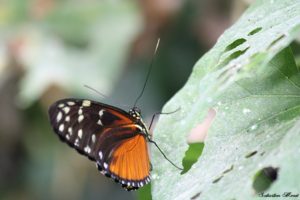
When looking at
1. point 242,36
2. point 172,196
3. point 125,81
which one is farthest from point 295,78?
point 125,81

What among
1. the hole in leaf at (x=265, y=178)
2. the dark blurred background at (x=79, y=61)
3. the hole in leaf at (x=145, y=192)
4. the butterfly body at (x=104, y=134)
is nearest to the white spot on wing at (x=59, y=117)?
the butterfly body at (x=104, y=134)

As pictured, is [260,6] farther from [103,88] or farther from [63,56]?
[63,56]

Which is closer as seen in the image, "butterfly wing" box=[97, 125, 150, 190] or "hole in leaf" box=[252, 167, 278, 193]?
"hole in leaf" box=[252, 167, 278, 193]

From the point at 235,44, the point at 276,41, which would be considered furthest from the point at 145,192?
the point at 276,41

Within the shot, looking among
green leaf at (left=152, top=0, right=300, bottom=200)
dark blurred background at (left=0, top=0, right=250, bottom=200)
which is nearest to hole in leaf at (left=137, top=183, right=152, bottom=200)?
green leaf at (left=152, top=0, right=300, bottom=200)

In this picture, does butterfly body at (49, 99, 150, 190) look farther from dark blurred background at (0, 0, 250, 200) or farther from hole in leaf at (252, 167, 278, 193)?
dark blurred background at (0, 0, 250, 200)

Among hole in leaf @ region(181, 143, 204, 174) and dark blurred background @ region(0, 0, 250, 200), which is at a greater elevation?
hole in leaf @ region(181, 143, 204, 174)
